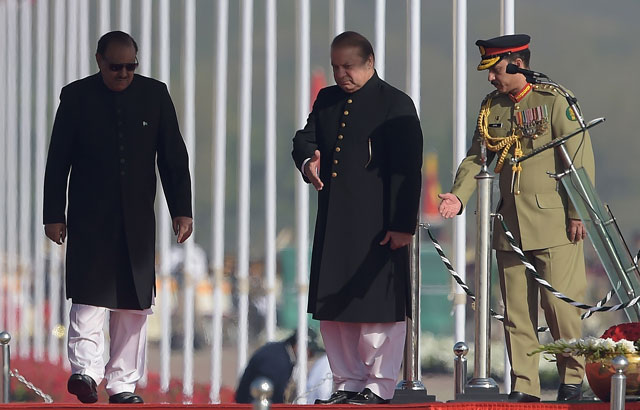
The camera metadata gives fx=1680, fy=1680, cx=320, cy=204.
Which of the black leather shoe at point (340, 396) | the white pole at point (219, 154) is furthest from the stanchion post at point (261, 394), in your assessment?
the white pole at point (219, 154)

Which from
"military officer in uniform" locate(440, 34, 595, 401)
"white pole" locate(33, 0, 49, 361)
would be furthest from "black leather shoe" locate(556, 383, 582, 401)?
"white pole" locate(33, 0, 49, 361)

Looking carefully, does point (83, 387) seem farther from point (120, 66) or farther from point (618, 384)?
point (618, 384)

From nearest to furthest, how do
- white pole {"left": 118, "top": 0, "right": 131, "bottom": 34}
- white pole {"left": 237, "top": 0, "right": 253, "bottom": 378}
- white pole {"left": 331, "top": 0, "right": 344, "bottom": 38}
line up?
1. white pole {"left": 331, "top": 0, "right": 344, "bottom": 38}
2. white pole {"left": 237, "top": 0, "right": 253, "bottom": 378}
3. white pole {"left": 118, "top": 0, "right": 131, "bottom": 34}

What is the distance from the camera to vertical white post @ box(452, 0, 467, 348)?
40.0 feet

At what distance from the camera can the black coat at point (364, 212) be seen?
27.0ft

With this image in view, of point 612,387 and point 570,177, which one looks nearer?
point 612,387

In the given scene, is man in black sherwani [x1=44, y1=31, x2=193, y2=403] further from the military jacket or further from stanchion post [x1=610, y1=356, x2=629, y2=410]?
stanchion post [x1=610, y1=356, x2=629, y2=410]

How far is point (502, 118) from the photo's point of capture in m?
8.58

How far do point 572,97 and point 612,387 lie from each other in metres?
1.88

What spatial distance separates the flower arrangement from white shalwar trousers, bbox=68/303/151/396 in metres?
2.08

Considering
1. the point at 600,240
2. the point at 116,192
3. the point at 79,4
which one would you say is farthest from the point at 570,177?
the point at 79,4

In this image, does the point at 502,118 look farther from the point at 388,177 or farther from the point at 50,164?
Result: the point at 50,164

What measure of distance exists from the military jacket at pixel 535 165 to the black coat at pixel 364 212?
440 mm

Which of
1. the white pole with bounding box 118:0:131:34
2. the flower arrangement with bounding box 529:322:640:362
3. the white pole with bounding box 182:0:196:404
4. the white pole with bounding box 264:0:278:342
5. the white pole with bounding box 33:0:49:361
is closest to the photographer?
the flower arrangement with bounding box 529:322:640:362
